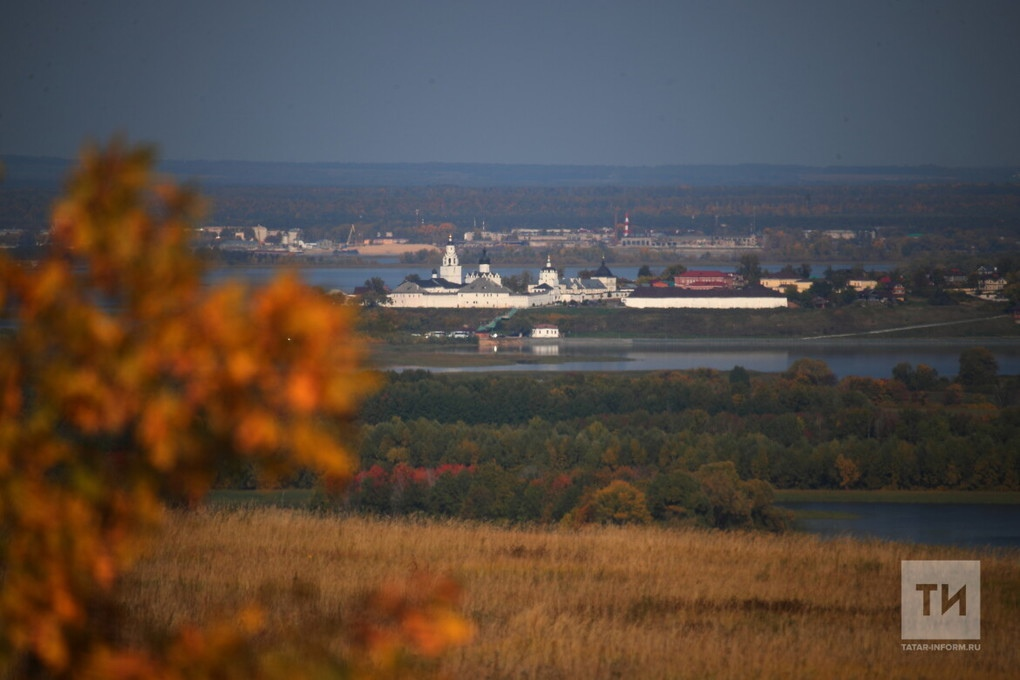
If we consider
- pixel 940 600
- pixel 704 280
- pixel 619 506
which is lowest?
pixel 704 280

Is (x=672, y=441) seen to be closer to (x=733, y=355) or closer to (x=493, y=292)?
(x=733, y=355)

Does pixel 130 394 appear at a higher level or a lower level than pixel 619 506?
higher

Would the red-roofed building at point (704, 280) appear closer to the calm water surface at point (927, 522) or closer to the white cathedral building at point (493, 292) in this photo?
the white cathedral building at point (493, 292)

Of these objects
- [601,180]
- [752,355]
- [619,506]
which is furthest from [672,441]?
[601,180]

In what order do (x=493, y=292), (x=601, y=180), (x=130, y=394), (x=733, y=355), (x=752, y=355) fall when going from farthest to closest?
(x=601, y=180) → (x=493, y=292) → (x=733, y=355) → (x=752, y=355) → (x=130, y=394)

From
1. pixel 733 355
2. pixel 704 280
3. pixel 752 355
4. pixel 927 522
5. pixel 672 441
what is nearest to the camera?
pixel 927 522

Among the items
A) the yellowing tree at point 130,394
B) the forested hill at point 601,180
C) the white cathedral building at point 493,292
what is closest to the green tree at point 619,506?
the yellowing tree at point 130,394

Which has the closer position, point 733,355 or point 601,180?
point 733,355

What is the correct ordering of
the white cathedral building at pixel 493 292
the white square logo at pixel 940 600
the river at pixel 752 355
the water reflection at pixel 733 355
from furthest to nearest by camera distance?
1. the white cathedral building at pixel 493 292
2. the river at pixel 752 355
3. the water reflection at pixel 733 355
4. the white square logo at pixel 940 600
